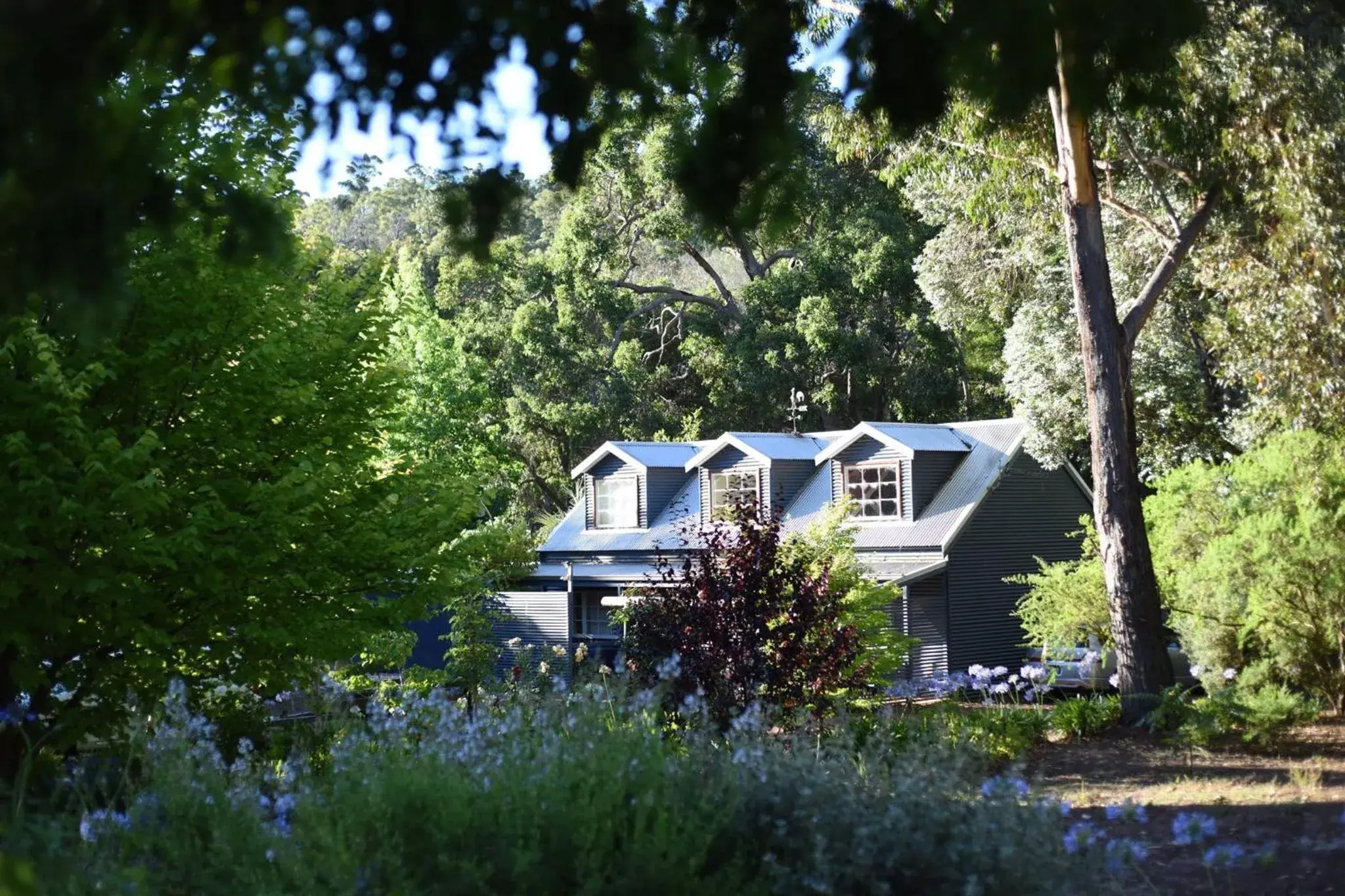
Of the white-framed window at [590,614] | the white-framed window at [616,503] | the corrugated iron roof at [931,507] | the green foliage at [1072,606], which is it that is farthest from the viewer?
the white-framed window at [616,503]

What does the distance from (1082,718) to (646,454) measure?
59.2ft

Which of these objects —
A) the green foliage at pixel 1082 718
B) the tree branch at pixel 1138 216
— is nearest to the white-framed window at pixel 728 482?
the tree branch at pixel 1138 216

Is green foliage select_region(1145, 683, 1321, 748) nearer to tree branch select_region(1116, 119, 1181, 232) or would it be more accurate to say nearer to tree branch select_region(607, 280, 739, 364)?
tree branch select_region(1116, 119, 1181, 232)

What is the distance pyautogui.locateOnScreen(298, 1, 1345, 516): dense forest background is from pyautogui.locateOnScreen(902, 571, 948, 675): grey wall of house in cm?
352

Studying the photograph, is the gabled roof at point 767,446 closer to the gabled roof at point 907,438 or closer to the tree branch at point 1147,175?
the gabled roof at point 907,438

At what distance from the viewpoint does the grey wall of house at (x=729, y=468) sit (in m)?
29.5

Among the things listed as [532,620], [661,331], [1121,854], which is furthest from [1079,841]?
[661,331]

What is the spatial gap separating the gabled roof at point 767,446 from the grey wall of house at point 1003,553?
Answer: 165 inches

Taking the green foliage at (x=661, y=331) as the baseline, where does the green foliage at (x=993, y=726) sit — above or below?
below

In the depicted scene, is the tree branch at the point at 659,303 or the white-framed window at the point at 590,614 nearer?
the white-framed window at the point at 590,614

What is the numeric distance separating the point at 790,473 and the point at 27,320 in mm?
21455

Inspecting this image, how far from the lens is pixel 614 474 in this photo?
32.2 metres

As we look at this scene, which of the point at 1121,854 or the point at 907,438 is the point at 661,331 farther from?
the point at 1121,854

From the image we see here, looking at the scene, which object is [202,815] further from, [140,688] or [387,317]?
[387,317]
